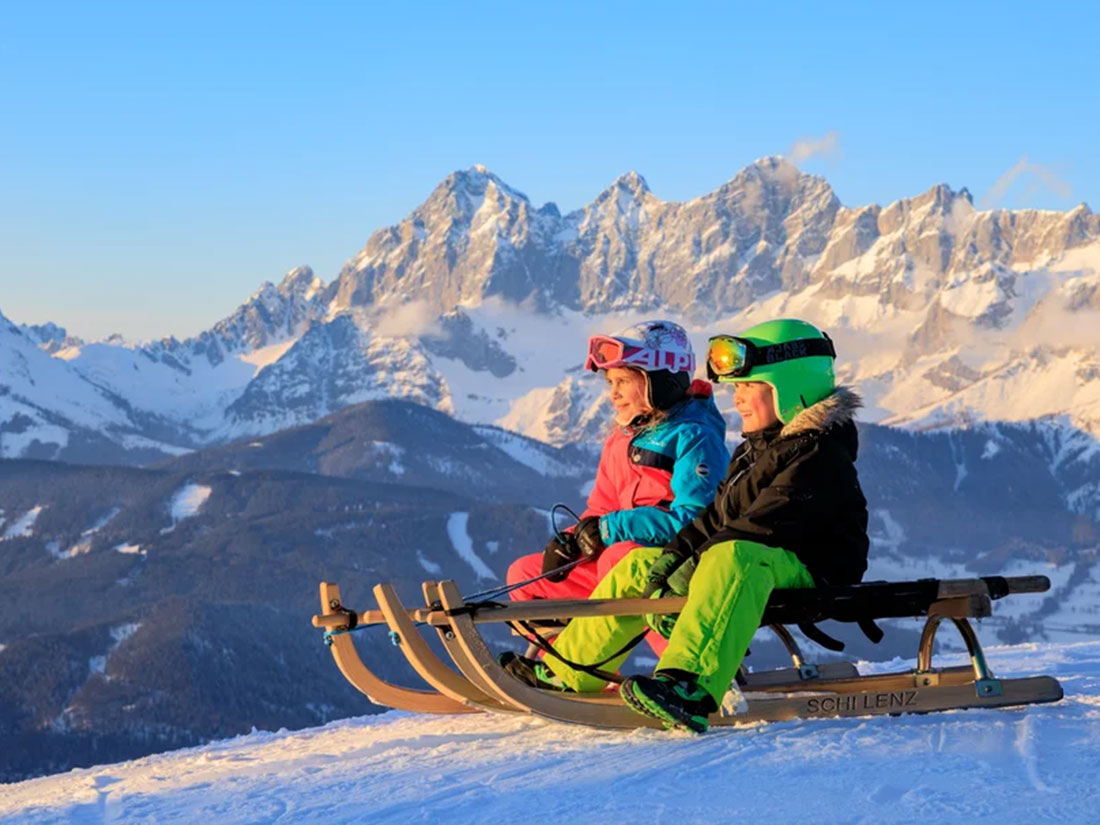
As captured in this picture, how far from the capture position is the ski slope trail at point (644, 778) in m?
6.02

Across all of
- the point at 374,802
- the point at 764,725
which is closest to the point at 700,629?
the point at 764,725

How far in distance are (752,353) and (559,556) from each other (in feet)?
6.88

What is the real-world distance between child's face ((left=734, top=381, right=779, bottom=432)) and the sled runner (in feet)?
3.36

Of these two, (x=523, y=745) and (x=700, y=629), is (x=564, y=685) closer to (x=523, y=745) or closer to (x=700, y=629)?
(x=523, y=745)

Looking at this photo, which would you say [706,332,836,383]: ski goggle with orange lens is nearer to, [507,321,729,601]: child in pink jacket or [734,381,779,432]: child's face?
[734,381,779,432]: child's face

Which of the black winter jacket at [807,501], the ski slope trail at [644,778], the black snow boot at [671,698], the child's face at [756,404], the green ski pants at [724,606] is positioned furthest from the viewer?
the child's face at [756,404]

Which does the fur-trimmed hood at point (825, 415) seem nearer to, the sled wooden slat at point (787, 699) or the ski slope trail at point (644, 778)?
the sled wooden slat at point (787, 699)

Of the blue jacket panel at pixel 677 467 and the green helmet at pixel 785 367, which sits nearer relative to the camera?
the green helmet at pixel 785 367

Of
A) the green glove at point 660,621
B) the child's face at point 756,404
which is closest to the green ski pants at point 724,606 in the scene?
the green glove at point 660,621

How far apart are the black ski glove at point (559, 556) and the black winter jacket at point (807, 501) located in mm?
1407

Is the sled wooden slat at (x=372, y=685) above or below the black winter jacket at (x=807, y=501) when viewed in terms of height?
below

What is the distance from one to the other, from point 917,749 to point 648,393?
3.00 metres

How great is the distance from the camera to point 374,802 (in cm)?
648

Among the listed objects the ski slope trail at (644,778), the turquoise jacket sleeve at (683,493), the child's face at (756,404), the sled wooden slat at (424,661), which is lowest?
the ski slope trail at (644,778)
